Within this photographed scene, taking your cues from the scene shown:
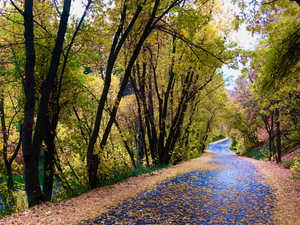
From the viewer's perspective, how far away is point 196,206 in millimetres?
5941

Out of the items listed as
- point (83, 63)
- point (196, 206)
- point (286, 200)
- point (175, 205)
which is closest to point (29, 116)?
point (83, 63)

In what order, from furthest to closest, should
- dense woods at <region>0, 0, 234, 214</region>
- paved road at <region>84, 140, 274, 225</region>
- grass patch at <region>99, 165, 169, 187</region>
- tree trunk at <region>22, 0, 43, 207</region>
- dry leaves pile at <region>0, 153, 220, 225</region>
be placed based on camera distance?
grass patch at <region>99, 165, 169, 187</region> < dense woods at <region>0, 0, 234, 214</region> < tree trunk at <region>22, 0, 43, 207</region> < dry leaves pile at <region>0, 153, 220, 225</region> < paved road at <region>84, 140, 274, 225</region>

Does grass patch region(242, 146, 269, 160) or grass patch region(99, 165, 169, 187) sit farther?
grass patch region(242, 146, 269, 160)

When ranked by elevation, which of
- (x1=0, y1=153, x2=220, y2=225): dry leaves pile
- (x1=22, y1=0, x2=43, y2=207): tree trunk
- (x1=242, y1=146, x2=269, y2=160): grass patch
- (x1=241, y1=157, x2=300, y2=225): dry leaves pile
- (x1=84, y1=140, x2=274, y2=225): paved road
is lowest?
(x1=242, y1=146, x2=269, y2=160): grass patch

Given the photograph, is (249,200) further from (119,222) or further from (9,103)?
(9,103)

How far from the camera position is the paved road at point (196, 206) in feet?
16.5

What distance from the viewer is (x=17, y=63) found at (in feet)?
24.5

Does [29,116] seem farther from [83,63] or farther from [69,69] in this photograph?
[83,63]

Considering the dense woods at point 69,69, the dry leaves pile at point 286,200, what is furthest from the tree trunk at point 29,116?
the dry leaves pile at point 286,200

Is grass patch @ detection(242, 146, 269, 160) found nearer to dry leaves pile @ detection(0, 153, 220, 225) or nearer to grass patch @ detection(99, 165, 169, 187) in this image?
grass patch @ detection(99, 165, 169, 187)

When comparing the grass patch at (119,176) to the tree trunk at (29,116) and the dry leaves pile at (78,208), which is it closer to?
the dry leaves pile at (78,208)

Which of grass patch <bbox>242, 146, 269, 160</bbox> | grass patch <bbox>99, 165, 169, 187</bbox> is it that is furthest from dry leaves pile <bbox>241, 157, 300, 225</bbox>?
grass patch <bbox>242, 146, 269, 160</bbox>

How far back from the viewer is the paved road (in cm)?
504

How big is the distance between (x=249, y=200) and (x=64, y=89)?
6636mm
